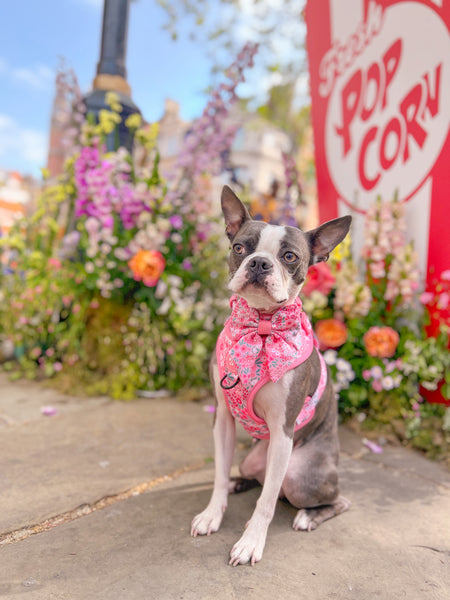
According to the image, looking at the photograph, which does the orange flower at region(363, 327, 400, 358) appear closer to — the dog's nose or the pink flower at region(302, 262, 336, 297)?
the pink flower at region(302, 262, 336, 297)

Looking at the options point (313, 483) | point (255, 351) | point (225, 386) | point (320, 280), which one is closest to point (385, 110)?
point (320, 280)

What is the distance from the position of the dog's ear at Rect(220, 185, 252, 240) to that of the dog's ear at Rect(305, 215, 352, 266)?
11.5 inches

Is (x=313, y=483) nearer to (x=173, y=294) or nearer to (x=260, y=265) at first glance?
(x=260, y=265)

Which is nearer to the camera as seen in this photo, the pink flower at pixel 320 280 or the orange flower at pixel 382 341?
the orange flower at pixel 382 341

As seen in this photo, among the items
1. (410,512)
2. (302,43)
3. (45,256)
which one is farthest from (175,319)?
(302,43)

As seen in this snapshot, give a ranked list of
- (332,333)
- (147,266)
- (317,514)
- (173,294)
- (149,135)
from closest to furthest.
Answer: (317,514) → (332,333) → (147,266) → (173,294) → (149,135)

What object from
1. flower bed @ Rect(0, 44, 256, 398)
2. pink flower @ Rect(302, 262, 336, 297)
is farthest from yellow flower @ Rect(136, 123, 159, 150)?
pink flower @ Rect(302, 262, 336, 297)

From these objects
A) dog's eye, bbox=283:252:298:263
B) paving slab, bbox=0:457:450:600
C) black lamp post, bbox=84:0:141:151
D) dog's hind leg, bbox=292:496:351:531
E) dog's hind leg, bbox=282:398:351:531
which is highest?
black lamp post, bbox=84:0:141:151

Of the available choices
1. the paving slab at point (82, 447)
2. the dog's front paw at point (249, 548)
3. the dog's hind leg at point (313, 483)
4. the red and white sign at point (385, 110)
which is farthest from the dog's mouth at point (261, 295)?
the red and white sign at point (385, 110)

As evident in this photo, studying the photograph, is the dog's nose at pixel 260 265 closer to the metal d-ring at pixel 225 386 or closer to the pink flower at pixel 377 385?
the metal d-ring at pixel 225 386

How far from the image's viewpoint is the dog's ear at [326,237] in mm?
1987

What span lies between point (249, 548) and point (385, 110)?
3313 millimetres

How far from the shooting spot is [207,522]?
1.98 m

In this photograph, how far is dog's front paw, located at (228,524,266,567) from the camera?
176 cm
